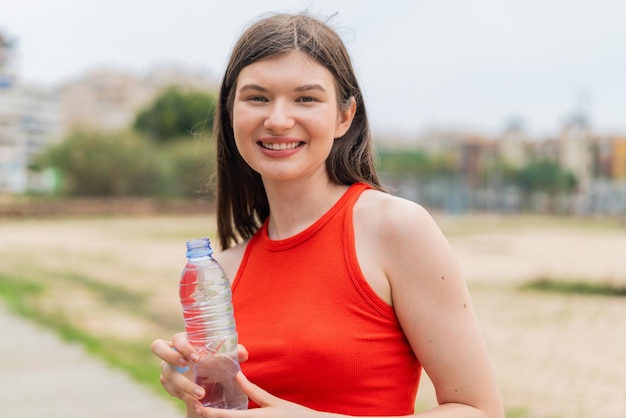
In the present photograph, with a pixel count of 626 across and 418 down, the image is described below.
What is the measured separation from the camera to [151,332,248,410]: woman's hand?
5.16ft

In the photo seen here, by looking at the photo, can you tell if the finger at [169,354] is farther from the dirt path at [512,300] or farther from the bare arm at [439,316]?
the dirt path at [512,300]

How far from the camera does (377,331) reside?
1546mm

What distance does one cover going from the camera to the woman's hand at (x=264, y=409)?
1.46 m

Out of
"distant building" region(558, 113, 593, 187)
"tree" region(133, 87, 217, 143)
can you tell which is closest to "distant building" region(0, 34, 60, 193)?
"tree" region(133, 87, 217, 143)

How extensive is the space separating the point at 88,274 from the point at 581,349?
8923mm

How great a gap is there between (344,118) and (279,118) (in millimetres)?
232

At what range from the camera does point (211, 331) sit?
165 cm

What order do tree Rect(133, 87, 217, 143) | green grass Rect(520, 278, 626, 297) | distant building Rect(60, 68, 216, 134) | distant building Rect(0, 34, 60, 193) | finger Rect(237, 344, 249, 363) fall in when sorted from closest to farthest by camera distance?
finger Rect(237, 344, 249, 363) → green grass Rect(520, 278, 626, 297) → distant building Rect(0, 34, 60, 193) → tree Rect(133, 87, 217, 143) → distant building Rect(60, 68, 216, 134)

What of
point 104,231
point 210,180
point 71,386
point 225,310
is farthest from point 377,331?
point 104,231

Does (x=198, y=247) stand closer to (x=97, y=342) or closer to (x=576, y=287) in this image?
(x=97, y=342)

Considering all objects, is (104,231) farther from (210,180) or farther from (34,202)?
(210,180)

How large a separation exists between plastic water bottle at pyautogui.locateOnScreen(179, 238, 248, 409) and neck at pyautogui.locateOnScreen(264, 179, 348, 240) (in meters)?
0.20

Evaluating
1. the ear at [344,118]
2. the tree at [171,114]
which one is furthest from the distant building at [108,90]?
the ear at [344,118]

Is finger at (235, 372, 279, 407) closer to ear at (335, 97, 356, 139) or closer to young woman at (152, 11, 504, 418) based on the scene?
young woman at (152, 11, 504, 418)
